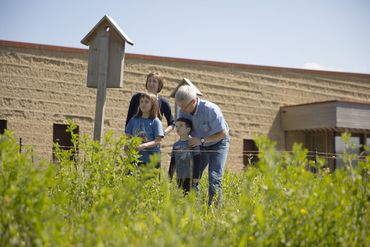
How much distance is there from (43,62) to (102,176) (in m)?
10.9

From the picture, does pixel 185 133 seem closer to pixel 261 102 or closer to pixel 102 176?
pixel 102 176

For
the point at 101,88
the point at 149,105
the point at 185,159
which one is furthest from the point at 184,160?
the point at 101,88

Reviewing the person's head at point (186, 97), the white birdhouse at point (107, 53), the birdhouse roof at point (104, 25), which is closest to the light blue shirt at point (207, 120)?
the person's head at point (186, 97)

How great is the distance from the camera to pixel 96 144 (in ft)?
14.3

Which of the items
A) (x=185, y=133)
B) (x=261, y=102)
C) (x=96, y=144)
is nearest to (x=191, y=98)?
(x=185, y=133)

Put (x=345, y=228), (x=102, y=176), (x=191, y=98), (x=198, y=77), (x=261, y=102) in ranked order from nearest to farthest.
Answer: (x=345, y=228) < (x=102, y=176) < (x=191, y=98) < (x=198, y=77) < (x=261, y=102)

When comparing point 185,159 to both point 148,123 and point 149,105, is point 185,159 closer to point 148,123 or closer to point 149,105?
point 148,123

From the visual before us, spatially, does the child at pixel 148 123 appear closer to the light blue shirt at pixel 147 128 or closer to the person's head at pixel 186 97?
the light blue shirt at pixel 147 128

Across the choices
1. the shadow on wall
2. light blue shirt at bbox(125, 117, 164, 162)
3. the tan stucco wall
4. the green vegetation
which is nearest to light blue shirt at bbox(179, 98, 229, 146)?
light blue shirt at bbox(125, 117, 164, 162)

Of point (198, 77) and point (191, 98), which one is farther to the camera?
point (198, 77)

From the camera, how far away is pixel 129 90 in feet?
51.0

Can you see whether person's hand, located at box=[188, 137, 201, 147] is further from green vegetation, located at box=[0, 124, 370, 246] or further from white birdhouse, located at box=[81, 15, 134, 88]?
green vegetation, located at box=[0, 124, 370, 246]

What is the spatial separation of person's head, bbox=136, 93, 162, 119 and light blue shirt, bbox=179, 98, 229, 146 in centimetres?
54

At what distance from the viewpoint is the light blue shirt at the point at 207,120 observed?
5688mm
